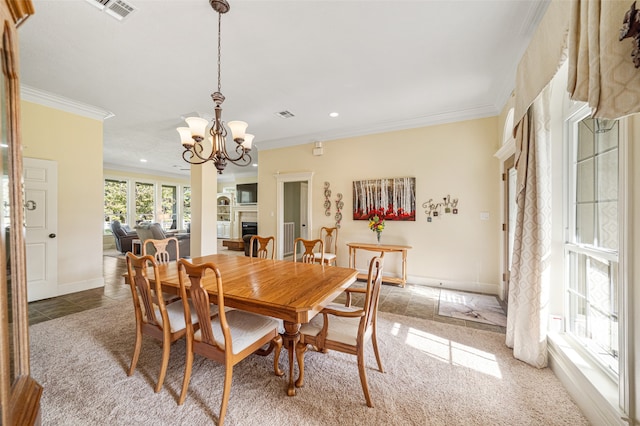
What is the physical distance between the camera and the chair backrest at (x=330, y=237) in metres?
4.76

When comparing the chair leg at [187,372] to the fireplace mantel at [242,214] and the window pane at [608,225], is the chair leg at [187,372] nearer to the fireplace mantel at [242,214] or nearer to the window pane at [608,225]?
the window pane at [608,225]

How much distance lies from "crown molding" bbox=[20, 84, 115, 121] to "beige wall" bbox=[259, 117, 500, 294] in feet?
12.0

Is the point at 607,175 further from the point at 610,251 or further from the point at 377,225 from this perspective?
the point at 377,225

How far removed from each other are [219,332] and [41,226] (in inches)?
142

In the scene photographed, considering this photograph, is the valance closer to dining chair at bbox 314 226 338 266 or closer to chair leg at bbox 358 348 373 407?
chair leg at bbox 358 348 373 407

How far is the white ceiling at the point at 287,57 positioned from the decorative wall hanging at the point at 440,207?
1.27 m

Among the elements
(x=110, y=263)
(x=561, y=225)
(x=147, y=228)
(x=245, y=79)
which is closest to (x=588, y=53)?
(x=561, y=225)

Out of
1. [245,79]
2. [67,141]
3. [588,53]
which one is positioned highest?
[245,79]

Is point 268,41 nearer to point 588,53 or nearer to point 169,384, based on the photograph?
point 588,53

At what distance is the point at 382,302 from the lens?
345cm

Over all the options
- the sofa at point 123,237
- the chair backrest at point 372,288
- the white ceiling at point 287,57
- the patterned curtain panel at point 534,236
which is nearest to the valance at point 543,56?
the patterned curtain panel at point 534,236

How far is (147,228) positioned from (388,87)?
5630 millimetres

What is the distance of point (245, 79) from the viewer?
295 cm

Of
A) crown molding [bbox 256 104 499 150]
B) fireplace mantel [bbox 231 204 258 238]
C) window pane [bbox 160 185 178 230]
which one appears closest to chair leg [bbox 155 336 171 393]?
crown molding [bbox 256 104 499 150]
